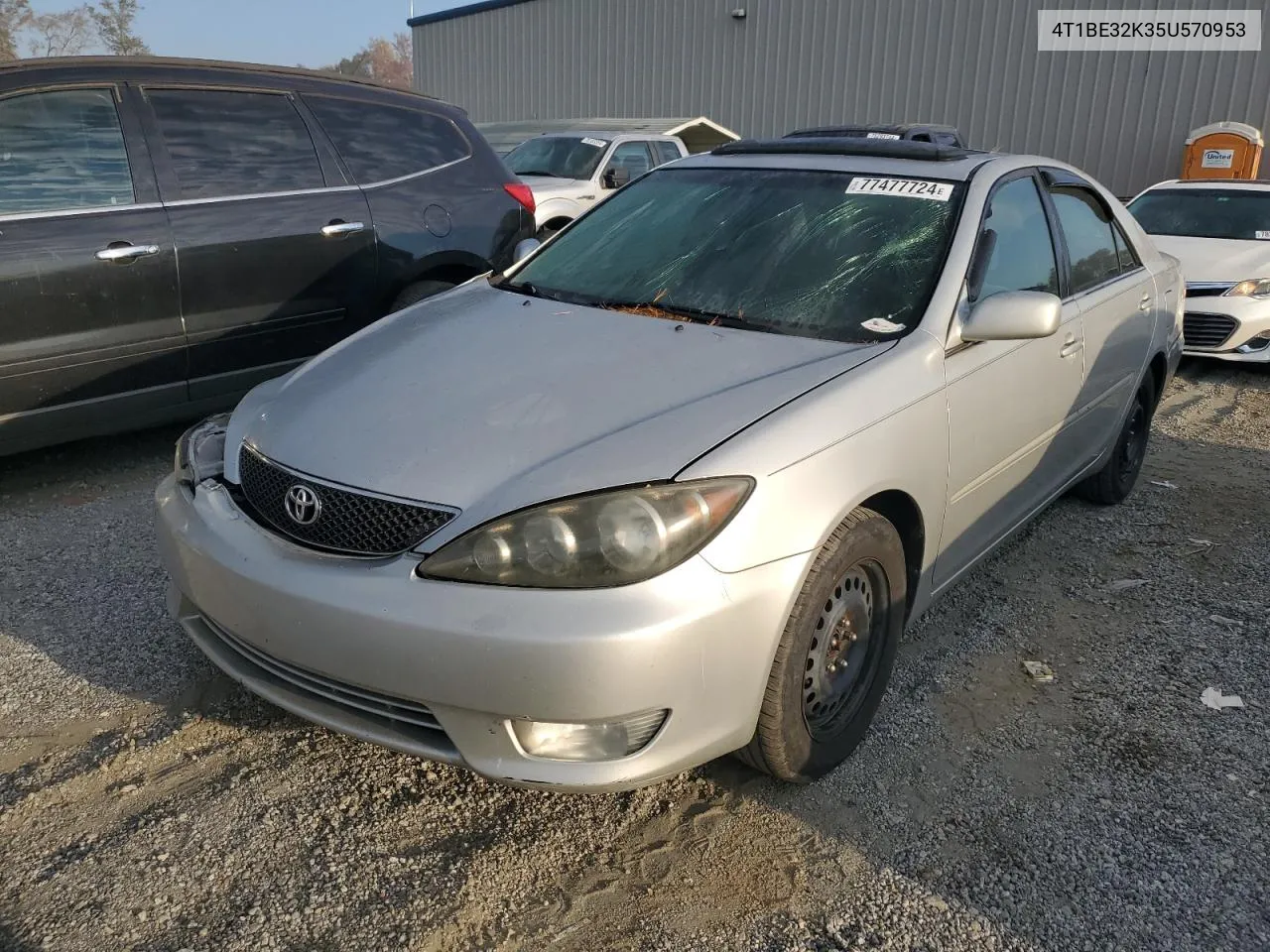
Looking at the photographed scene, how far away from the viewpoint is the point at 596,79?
72.0ft

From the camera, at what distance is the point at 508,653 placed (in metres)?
2.04

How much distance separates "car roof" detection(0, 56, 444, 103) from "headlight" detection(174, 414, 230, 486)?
7.47 ft

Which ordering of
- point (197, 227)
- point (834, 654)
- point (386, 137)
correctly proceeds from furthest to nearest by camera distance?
point (386, 137), point (197, 227), point (834, 654)

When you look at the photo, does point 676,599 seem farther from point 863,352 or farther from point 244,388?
point 244,388

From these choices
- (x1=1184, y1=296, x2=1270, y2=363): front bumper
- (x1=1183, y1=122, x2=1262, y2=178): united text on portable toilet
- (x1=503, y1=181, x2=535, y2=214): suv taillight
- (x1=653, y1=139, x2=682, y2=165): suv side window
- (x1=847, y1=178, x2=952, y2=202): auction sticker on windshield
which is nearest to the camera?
(x1=847, y1=178, x2=952, y2=202): auction sticker on windshield

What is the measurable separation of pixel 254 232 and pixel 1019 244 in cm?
336

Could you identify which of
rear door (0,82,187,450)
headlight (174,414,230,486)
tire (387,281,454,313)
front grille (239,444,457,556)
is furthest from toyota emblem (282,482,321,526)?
tire (387,281,454,313)

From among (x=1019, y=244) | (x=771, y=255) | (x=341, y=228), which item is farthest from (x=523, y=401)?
(x=341, y=228)

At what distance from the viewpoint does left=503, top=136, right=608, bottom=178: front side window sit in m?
11.2

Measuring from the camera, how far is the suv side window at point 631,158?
1131 cm

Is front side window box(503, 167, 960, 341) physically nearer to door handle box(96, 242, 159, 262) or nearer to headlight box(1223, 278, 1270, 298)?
door handle box(96, 242, 159, 262)

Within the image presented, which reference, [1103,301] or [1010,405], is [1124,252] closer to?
[1103,301]

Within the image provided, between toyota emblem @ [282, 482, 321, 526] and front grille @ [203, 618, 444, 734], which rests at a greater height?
toyota emblem @ [282, 482, 321, 526]

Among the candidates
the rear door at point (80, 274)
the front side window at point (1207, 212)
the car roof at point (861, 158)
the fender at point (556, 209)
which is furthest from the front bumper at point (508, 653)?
the fender at point (556, 209)
